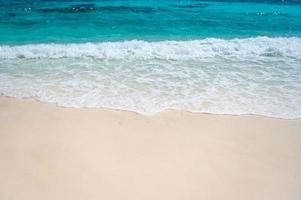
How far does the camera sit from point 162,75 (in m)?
7.80

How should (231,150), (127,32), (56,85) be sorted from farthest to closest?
(127,32), (56,85), (231,150)

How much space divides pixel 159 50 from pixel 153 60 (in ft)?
3.61

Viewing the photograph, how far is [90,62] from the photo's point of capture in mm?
8945

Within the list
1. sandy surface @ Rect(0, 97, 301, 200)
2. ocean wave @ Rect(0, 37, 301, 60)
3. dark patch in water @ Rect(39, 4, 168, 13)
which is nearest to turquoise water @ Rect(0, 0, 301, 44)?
dark patch in water @ Rect(39, 4, 168, 13)

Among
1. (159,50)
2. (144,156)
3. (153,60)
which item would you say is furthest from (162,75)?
(144,156)

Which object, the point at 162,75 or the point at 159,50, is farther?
the point at 159,50

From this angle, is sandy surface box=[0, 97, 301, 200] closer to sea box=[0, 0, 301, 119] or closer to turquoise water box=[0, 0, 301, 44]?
sea box=[0, 0, 301, 119]

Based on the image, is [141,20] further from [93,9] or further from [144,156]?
[144,156]

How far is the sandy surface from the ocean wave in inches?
164

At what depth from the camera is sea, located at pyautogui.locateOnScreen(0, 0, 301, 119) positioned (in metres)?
6.30

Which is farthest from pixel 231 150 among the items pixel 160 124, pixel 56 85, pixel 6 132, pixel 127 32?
pixel 127 32

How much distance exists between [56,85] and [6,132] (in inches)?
84.6

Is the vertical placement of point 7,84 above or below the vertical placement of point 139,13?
below

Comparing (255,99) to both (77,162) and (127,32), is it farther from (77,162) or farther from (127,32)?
(127,32)
